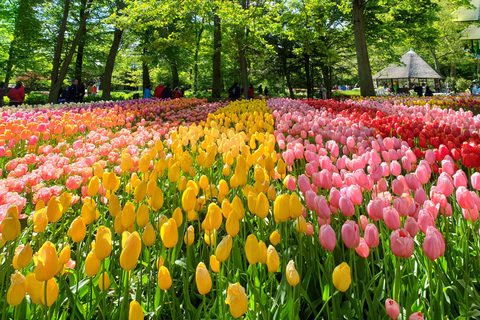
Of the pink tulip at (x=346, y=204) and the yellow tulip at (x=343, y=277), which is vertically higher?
the pink tulip at (x=346, y=204)

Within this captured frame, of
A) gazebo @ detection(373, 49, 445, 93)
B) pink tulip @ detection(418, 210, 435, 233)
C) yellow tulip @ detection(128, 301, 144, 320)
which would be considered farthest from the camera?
gazebo @ detection(373, 49, 445, 93)

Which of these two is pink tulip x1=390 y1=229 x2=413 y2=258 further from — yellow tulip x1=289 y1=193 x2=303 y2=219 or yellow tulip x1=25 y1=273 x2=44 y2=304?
yellow tulip x1=25 y1=273 x2=44 y2=304

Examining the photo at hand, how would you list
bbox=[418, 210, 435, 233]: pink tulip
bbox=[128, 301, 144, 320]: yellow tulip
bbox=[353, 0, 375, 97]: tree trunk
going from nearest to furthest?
bbox=[128, 301, 144, 320]: yellow tulip → bbox=[418, 210, 435, 233]: pink tulip → bbox=[353, 0, 375, 97]: tree trunk

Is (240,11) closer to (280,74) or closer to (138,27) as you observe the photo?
(138,27)

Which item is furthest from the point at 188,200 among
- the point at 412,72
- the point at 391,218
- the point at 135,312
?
the point at 412,72

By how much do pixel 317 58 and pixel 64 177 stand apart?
26.4m

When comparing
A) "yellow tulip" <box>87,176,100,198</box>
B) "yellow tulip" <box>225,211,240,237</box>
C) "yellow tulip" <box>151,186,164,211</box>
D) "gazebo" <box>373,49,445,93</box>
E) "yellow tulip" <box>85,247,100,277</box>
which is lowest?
"yellow tulip" <box>85,247,100,277</box>

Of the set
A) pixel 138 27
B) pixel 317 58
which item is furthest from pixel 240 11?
pixel 317 58

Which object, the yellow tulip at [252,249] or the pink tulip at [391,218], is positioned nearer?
the yellow tulip at [252,249]

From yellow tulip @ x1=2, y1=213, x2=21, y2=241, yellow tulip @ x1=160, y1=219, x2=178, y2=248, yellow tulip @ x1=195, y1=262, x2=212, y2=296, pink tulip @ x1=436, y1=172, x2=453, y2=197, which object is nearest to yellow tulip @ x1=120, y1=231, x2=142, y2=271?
yellow tulip @ x1=160, y1=219, x2=178, y2=248

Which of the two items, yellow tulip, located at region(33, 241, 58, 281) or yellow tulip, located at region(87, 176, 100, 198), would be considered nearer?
yellow tulip, located at region(33, 241, 58, 281)

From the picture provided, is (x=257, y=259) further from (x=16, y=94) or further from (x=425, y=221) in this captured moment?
(x=16, y=94)

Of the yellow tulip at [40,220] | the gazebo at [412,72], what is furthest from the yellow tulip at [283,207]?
the gazebo at [412,72]

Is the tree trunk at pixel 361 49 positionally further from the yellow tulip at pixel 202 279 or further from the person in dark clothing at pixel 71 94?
the yellow tulip at pixel 202 279
